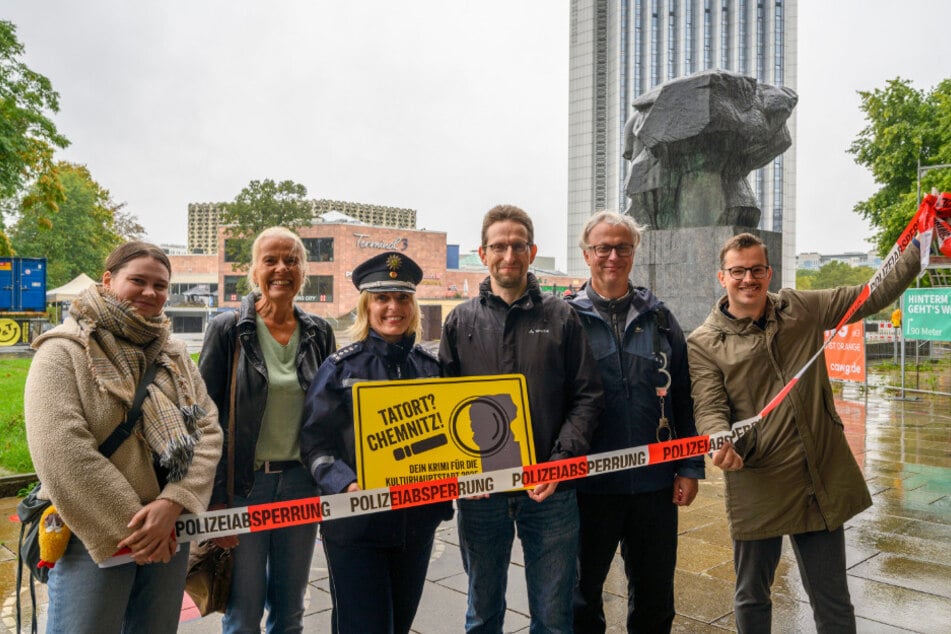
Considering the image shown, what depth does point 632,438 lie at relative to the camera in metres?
3.13

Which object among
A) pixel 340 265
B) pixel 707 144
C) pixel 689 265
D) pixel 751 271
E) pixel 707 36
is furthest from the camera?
pixel 707 36

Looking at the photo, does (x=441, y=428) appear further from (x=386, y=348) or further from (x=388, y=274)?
(x=388, y=274)

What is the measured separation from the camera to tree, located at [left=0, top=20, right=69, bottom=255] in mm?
16891

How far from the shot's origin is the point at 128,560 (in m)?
2.28

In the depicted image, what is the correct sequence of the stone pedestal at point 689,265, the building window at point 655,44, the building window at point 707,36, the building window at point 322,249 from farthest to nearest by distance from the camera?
the building window at point 655,44 < the building window at point 707,36 < the building window at point 322,249 < the stone pedestal at point 689,265

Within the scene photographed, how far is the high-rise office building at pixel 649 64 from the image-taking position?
83750 millimetres

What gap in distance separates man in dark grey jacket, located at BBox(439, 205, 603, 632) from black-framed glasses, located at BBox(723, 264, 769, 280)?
2.60 ft

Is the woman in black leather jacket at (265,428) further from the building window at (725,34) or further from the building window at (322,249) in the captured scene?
the building window at (725,34)

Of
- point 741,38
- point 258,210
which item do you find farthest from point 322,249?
point 741,38

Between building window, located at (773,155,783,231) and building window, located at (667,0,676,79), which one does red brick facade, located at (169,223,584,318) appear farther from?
building window, located at (667,0,676,79)

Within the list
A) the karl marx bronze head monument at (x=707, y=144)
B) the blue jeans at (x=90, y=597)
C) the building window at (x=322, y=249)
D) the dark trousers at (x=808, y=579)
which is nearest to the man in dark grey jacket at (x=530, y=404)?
the dark trousers at (x=808, y=579)

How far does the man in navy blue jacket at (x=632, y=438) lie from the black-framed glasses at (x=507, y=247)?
1.33 ft

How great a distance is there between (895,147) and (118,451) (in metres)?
31.5

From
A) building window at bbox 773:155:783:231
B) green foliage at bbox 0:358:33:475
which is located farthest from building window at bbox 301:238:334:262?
building window at bbox 773:155:783:231
